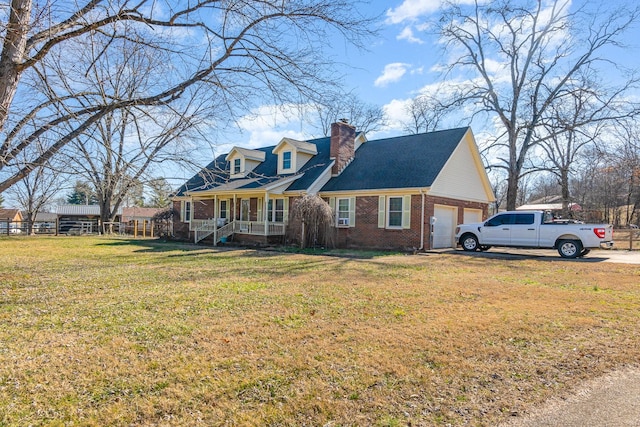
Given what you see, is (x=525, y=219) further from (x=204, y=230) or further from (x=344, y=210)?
(x=204, y=230)

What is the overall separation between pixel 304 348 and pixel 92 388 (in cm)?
208

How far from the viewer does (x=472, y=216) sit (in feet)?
68.6

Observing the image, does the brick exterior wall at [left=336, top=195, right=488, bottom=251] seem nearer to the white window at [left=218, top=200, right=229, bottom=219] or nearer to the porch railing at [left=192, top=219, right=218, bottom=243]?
the porch railing at [left=192, top=219, right=218, bottom=243]

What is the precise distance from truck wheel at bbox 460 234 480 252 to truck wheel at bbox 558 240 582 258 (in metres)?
3.20

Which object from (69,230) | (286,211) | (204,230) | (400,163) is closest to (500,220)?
(400,163)

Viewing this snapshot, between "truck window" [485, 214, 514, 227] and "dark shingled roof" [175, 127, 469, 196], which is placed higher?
"dark shingled roof" [175, 127, 469, 196]

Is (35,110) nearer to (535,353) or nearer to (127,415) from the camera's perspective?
(127,415)

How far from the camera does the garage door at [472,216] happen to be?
66.6 feet

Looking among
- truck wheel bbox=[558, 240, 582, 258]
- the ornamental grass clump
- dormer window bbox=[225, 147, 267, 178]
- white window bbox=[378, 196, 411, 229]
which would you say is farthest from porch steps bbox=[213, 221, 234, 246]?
Result: truck wheel bbox=[558, 240, 582, 258]

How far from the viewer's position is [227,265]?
11867 mm

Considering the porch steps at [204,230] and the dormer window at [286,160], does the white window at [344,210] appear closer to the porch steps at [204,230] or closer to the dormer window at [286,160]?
the dormer window at [286,160]

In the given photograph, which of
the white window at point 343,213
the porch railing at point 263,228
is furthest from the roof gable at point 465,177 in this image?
the porch railing at point 263,228

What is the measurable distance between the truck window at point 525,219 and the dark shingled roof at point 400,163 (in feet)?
12.1

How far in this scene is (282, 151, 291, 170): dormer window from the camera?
22625 mm
